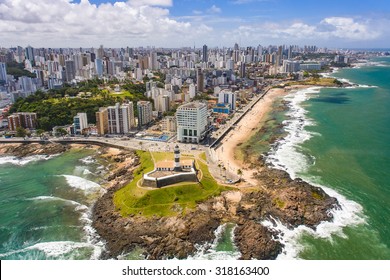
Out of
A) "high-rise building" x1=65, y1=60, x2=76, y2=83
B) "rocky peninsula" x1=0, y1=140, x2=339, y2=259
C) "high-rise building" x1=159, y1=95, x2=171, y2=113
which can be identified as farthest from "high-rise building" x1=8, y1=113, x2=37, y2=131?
"high-rise building" x1=65, y1=60, x2=76, y2=83

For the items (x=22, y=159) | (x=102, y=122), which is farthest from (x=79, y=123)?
(x=22, y=159)

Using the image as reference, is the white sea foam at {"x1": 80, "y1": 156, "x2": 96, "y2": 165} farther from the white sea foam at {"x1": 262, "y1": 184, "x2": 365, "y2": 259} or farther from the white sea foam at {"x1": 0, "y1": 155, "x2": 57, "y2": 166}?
the white sea foam at {"x1": 262, "y1": 184, "x2": 365, "y2": 259}

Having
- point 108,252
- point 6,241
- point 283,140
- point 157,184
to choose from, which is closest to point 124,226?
point 108,252

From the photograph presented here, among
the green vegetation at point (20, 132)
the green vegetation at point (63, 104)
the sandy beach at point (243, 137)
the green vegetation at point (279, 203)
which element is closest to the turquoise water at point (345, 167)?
the green vegetation at point (279, 203)

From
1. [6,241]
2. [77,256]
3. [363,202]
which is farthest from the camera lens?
[363,202]

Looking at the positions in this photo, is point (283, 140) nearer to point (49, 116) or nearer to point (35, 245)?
point (35, 245)

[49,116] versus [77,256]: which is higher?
[49,116]

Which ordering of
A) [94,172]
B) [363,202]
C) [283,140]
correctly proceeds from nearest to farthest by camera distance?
[363,202], [94,172], [283,140]
